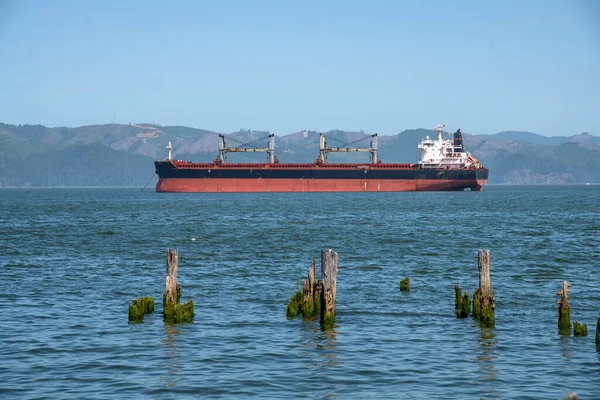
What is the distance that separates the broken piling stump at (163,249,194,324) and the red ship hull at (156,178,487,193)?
121198 millimetres

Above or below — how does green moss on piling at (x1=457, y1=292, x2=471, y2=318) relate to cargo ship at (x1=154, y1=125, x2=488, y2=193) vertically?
below

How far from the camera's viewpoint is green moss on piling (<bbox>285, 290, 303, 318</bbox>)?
24.6 m

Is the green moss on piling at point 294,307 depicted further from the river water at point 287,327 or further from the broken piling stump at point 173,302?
the broken piling stump at point 173,302

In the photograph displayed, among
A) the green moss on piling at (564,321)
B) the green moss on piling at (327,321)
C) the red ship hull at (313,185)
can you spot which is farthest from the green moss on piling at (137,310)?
the red ship hull at (313,185)

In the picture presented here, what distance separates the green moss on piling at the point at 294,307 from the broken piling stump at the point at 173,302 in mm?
2788

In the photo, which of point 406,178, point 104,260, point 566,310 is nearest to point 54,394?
point 566,310

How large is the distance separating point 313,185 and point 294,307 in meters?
123

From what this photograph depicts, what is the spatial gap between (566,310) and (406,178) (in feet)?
405

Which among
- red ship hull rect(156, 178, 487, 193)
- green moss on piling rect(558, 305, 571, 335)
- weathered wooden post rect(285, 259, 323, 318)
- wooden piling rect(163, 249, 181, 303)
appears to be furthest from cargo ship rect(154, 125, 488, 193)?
green moss on piling rect(558, 305, 571, 335)

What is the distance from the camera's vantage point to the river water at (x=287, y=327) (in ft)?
58.1

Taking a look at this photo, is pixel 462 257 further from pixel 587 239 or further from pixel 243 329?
pixel 243 329

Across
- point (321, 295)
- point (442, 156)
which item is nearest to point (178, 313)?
point (321, 295)

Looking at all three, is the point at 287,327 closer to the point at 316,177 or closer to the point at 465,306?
the point at 465,306

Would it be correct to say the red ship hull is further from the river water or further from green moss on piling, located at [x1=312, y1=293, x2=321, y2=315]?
green moss on piling, located at [x1=312, y1=293, x2=321, y2=315]
